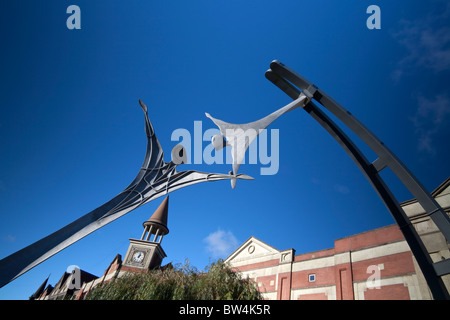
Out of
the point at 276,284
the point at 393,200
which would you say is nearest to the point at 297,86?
the point at 393,200

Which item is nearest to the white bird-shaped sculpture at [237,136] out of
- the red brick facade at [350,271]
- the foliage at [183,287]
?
the foliage at [183,287]

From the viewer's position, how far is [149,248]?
921 inches

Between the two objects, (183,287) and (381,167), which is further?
(183,287)

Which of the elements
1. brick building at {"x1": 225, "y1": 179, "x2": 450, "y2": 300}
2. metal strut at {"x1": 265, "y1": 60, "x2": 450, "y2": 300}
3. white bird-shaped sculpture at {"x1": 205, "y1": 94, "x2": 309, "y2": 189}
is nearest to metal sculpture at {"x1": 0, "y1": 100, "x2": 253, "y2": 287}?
white bird-shaped sculpture at {"x1": 205, "y1": 94, "x2": 309, "y2": 189}

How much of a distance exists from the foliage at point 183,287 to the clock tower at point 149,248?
28.8 feet

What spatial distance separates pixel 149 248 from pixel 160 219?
128 inches

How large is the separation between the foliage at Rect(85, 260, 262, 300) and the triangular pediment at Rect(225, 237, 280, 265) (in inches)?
377

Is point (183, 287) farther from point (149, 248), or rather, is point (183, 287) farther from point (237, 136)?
point (149, 248)

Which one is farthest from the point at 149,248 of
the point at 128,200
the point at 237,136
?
the point at 237,136

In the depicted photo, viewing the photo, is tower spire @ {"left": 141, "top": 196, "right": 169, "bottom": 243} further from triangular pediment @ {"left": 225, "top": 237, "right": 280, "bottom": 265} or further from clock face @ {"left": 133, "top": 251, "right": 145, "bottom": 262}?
triangular pediment @ {"left": 225, "top": 237, "right": 280, "bottom": 265}

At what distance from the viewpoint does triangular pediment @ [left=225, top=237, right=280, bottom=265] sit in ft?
74.8

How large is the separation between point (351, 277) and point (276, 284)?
21.5ft
